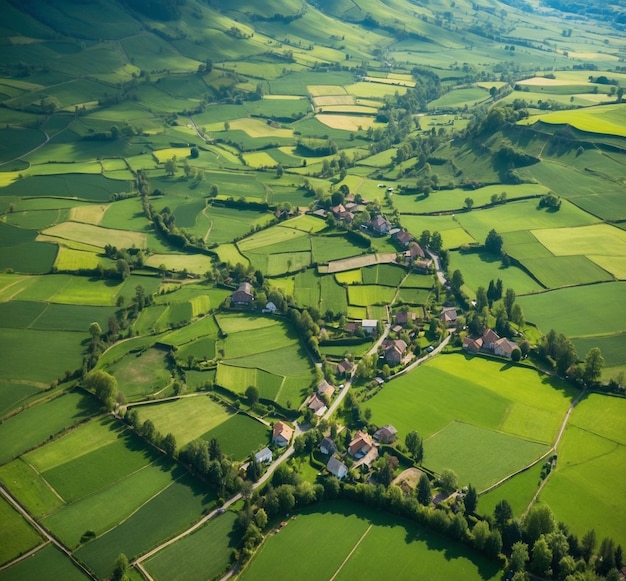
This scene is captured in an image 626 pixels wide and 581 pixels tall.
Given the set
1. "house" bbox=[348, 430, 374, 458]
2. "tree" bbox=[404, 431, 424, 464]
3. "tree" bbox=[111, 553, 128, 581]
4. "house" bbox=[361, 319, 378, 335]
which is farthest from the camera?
"house" bbox=[361, 319, 378, 335]

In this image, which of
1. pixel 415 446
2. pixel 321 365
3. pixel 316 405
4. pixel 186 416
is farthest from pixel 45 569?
pixel 321 365

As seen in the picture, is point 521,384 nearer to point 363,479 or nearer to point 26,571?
point 363,479

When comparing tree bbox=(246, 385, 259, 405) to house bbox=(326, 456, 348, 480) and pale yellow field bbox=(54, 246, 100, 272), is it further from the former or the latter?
pale yellow field bbox=(54, 246, 100, 272)

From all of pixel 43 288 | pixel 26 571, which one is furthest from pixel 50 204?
pixel 26 571

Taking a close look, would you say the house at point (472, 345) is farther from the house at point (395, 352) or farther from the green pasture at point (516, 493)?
the green pasture at point (516, 493)

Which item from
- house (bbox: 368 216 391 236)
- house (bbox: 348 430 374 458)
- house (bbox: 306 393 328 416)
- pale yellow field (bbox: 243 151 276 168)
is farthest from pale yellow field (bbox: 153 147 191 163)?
house (bbox: 348 430 374 458)

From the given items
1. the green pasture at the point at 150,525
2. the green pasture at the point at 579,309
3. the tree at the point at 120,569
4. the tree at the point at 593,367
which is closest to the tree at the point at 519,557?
the green pasture at the point at 150,525
